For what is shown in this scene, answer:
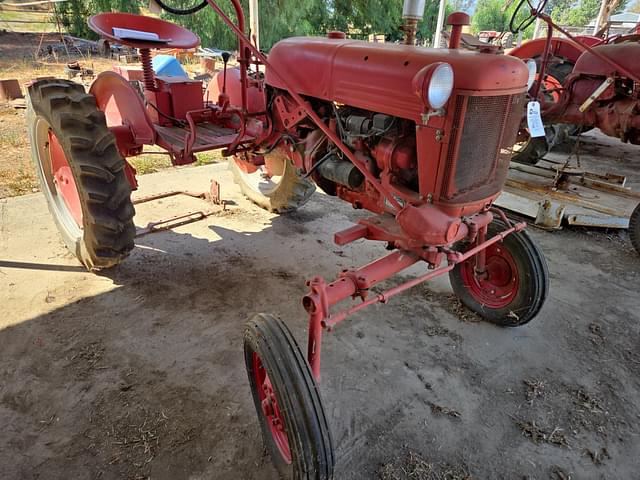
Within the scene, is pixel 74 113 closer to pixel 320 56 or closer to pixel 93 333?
pixel 93 333

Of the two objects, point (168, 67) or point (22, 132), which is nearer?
point (168, 67)

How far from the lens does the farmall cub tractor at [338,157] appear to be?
1.73 meters

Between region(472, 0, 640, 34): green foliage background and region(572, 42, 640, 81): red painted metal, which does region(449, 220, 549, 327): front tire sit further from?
region(472, 0, 640, 34): green foliage background

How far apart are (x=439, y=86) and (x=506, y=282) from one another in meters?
1.51

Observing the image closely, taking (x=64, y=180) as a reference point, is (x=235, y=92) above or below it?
above

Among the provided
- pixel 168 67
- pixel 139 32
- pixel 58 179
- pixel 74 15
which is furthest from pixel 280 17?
pixel 58 179

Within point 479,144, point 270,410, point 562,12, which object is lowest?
point 270,410

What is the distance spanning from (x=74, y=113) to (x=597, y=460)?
3227 millimetres

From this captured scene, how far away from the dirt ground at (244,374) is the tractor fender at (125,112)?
85cm

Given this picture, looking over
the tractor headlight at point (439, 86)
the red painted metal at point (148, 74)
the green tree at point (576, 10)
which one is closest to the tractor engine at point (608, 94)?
the tractor headlight at point (439, 86)

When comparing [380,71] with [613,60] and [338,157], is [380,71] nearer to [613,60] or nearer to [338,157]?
[338,157]

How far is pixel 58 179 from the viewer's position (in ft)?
10.6

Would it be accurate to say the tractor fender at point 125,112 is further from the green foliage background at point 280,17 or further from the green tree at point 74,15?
the green tree at point 74,15

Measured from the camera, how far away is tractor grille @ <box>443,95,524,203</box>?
6.16 feet
